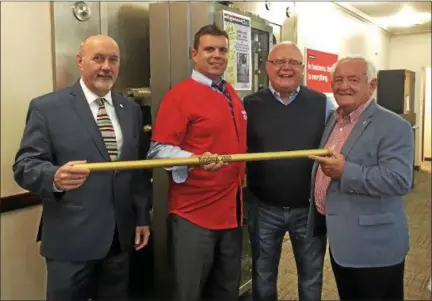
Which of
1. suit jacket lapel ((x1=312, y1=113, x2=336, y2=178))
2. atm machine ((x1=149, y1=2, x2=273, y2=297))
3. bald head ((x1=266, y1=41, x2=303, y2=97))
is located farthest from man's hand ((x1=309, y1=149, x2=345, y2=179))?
atm machine ((x1=149, y1=2, x2=273, y2=297))

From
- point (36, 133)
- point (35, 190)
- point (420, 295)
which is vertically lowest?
point (420, 295)

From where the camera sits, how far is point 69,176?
1.45m

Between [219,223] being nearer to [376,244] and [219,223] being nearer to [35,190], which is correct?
[376,244]

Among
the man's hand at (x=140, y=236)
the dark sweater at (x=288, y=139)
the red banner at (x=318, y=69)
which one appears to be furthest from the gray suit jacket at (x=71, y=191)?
the red banner at (x=318, y=69)

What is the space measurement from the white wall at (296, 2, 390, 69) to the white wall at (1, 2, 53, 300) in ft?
10.00

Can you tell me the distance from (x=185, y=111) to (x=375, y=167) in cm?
82

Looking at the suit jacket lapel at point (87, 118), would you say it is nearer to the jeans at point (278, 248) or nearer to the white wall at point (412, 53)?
the jeans at point (278, 248)

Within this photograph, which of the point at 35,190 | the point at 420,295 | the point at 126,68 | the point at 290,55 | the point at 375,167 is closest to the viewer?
the point at 35,190

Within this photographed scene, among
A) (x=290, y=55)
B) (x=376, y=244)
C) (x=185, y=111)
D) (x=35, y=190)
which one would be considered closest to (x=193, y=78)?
(x=185, y=111)

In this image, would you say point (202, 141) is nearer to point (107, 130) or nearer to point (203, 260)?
point (107, 130)

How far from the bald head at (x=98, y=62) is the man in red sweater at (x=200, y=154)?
0.33 metres

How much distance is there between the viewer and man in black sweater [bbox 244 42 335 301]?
6.63ft

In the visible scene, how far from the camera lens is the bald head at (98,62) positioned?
1.64 metres

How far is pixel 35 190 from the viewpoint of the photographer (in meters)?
1.52
